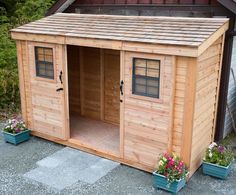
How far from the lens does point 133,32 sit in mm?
6160

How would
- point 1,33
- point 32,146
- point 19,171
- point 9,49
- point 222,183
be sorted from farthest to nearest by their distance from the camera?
point 1,33, point 9,49, point 32,146, point 19,171, point 222,183

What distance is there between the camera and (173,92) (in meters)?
5.60

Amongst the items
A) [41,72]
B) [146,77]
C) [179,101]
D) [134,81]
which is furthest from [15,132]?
[179,101]

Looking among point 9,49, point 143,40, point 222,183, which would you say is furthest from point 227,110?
point 9,49

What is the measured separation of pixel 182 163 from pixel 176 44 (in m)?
2.02

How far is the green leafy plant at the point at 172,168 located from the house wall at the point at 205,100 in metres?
0.38

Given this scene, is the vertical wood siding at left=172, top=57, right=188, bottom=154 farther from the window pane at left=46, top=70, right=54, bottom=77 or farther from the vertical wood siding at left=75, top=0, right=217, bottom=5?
the window pane at left=46, top=70, right=54, bottom=77

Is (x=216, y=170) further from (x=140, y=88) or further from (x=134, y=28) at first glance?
(x=134, y=28)

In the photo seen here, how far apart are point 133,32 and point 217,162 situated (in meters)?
2.91

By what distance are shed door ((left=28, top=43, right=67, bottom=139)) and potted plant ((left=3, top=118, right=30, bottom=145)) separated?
34 cm

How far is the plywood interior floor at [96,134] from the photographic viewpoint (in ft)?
23.6

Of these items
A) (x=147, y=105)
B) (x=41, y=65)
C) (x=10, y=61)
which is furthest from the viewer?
(x=10, y=61)

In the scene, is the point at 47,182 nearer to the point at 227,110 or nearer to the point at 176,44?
the point at 176,44

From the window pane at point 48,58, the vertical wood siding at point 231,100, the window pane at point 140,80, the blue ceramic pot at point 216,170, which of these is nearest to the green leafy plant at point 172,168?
the blue ceramic pot at point 216,170
